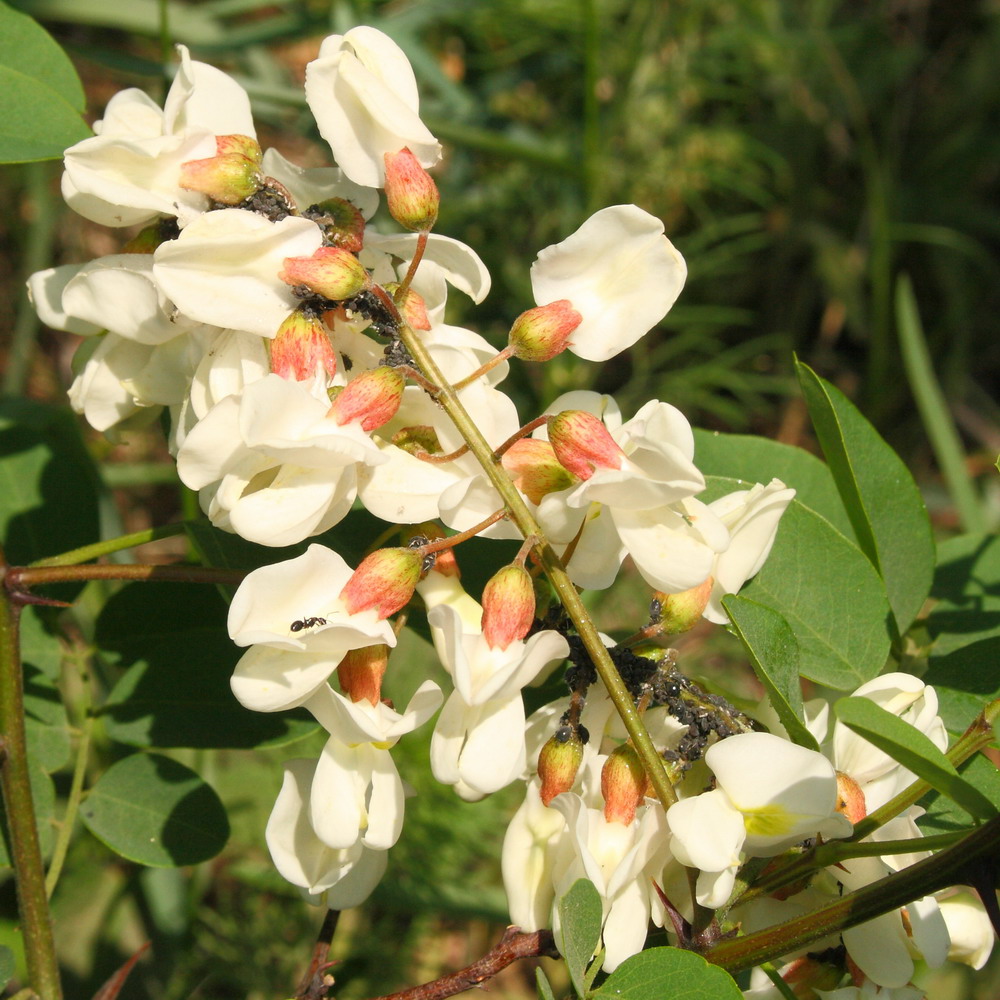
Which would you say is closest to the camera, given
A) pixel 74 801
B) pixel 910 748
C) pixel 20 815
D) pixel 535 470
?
pixel 910 748

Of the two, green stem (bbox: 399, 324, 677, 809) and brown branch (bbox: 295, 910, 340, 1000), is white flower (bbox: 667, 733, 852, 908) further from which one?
brown branch (bbox: 295, 910, 340, 1000)

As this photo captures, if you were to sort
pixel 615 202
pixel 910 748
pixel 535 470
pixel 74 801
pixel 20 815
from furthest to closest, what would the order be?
pixel 615 202
pixel 74 801
pixel 20 815
pixel 535 470
pixel 910 748

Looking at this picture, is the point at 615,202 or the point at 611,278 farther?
the point at 615,202

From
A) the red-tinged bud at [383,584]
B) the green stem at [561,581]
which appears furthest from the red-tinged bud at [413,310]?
the red-tinged bud at [383,584]

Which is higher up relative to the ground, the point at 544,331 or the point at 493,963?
the point at 544,331

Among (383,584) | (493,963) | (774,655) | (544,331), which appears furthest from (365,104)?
(493,963)

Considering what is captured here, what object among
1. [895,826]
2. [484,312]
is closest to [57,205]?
[484,312]

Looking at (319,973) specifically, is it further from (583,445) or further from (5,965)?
(583,445)

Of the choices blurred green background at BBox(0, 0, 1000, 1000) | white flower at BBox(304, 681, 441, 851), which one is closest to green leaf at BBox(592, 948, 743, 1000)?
white flower at BBox(304, 681, 441, 851)

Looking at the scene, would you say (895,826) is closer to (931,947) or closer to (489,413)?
(931,947)
